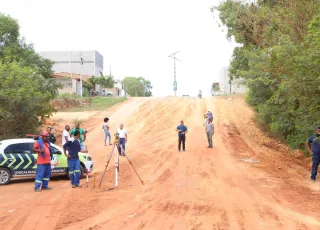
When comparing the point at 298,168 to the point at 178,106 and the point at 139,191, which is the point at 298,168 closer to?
the point at 139,191

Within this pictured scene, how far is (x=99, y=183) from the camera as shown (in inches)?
481

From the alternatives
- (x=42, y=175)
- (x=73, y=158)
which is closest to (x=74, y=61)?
(x=73, y=158)

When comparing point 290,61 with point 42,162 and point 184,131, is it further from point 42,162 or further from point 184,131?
point 42,162

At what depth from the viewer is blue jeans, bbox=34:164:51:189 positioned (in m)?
11.5

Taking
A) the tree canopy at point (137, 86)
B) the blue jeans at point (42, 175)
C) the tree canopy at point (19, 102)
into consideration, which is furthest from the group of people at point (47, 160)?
the tree canopy at point (137, 86)

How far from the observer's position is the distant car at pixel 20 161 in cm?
1312

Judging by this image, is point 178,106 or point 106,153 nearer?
point 106,153

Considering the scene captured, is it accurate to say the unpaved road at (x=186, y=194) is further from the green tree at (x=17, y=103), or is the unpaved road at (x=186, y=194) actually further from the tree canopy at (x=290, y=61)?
the green tree at (x=17, y=103)

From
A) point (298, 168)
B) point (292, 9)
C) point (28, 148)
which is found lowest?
point (298, 168)

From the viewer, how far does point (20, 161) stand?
522 inches

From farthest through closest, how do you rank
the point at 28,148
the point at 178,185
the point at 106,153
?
the point at 106,153
the point at 28,148
the point at 178,185

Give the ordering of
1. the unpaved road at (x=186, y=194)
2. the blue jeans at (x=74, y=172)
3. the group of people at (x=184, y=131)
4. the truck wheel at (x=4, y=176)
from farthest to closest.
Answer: the group of people at (x=184, y=131)
the truck wheel at (x=4, y=176)
the blue jeans at (x=74, y=172)
the unpaved road at (x=186, y=194)

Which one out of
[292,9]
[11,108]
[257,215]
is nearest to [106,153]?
[11,108]

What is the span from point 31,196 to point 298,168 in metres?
10.9
